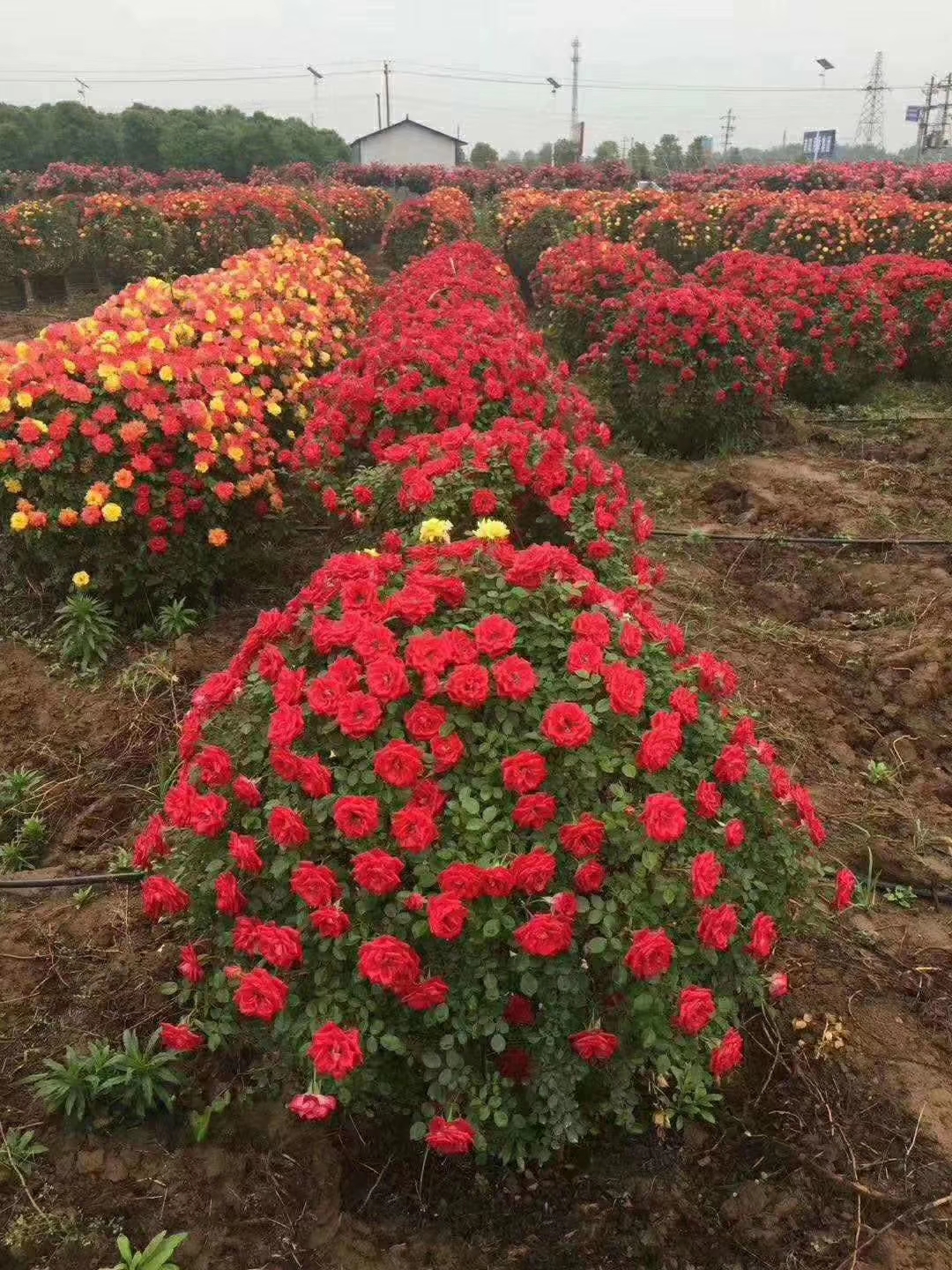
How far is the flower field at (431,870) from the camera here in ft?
6.04

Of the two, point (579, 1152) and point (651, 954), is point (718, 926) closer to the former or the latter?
point (651, 954)

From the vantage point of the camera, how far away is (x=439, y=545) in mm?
2510

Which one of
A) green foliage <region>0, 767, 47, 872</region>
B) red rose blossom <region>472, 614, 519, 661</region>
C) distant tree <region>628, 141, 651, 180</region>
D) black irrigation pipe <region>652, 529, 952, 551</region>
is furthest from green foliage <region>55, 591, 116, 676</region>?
distant tree <region>628, 141, 651, 180</region>

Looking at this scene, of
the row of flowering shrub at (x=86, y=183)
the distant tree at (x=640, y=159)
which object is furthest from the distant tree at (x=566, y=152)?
the row of flowering shrub at (x=86, y=183)

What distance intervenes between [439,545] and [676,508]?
4.13 m

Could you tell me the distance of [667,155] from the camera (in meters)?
56.4

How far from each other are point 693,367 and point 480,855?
5883 mm

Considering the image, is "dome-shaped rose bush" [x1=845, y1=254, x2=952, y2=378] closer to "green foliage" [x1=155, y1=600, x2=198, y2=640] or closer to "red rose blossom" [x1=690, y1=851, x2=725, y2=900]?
"green foliage" [x1=155, y1=600, x2=198, y2=640]

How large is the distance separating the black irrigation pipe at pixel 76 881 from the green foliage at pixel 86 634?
4.15ft

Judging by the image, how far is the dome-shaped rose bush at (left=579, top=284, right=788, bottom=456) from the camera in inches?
274

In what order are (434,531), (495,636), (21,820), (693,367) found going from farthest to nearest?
(693,367) → (21,820) → (434,531) → (495,636)

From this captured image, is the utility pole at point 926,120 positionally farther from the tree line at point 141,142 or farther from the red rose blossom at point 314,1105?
the red rose blossom at point 314,1105

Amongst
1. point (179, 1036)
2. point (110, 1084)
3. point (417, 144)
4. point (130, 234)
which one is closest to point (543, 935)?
point (179, 1036)

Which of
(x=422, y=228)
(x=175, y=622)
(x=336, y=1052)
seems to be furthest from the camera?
(x=422, y=228)
